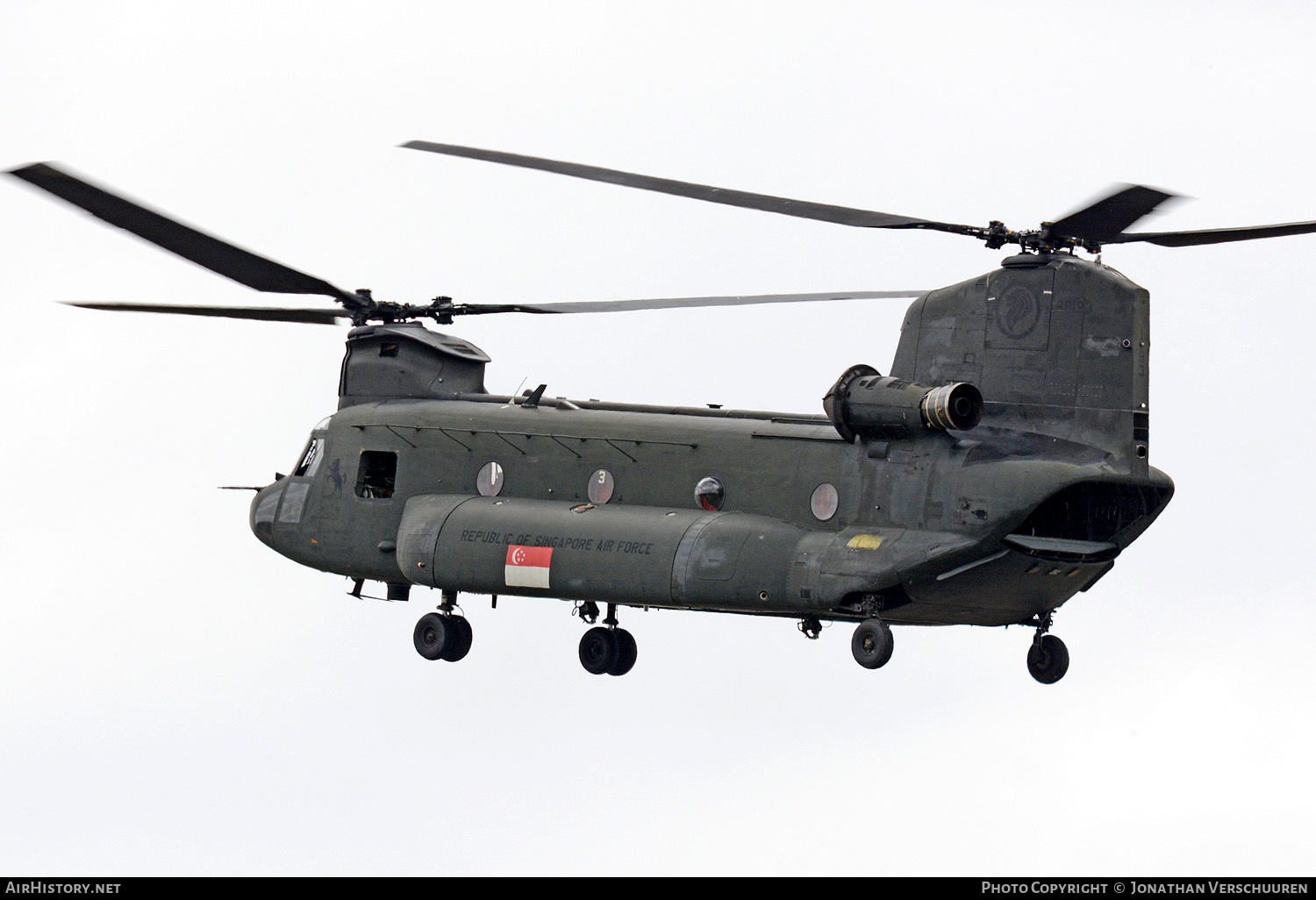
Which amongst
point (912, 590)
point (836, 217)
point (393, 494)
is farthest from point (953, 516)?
point (393, 494)

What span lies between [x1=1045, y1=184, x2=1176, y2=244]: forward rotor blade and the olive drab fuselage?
0.42 m

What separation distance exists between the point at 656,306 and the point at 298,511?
6.38 metres

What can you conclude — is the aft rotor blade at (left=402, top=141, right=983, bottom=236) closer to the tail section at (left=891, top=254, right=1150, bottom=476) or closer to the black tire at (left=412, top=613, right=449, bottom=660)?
the tail section at (left=891, top=254, right=1150, bottom=476)

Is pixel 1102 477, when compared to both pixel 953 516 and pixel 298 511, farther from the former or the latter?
pixel 298 511

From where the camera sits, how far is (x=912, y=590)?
85.9ft

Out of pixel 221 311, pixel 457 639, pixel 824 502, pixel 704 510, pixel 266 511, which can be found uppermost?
pixel 221 311

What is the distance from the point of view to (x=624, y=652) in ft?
103

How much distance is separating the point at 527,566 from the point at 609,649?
270cm

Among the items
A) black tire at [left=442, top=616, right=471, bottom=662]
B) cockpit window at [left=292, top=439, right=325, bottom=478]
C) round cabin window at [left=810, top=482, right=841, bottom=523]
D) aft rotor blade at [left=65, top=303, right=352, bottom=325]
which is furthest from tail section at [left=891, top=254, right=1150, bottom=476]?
aft rotor blade at [left=65, top=303, right=352, bottom=325]

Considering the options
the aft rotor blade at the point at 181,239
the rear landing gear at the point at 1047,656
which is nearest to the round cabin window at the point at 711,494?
the rear landing gear at the point at 1047,656

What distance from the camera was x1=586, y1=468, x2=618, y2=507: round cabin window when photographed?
29.3m

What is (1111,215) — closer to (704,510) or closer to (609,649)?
(704,510)

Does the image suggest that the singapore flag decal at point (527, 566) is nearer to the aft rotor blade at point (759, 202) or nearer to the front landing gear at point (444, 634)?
the front landing gear at point (444, 634)

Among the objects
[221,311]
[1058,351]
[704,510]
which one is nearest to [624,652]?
Answer: [704,510]
